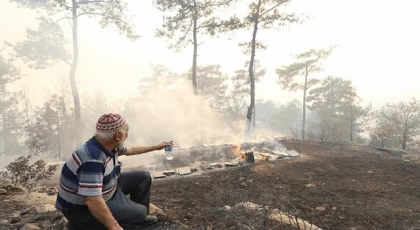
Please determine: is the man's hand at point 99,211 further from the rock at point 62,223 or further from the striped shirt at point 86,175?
the rock at point 62,223

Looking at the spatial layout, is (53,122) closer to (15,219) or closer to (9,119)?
(9,119)

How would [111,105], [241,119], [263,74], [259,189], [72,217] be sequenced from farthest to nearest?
[111,105] → [241,119] → [263,74] → [259,189] → [72,217]

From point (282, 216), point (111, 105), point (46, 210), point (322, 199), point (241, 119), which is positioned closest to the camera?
point (282, 216)

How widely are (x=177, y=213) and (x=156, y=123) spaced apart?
30779 mm

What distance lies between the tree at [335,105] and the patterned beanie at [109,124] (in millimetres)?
34160

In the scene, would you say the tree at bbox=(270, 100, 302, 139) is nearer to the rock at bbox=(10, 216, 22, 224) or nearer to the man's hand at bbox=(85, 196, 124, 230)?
the rock at bbox=(10, 216, 22, 224)

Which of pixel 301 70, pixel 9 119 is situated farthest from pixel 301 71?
pixel 9 119

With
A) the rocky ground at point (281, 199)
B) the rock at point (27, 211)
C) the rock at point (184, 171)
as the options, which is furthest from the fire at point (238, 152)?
the rock at point (27, 211)

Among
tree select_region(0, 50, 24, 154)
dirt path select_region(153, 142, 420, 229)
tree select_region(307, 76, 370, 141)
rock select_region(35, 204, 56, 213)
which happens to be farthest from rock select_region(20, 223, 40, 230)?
tree select_region(0, 50, 24, 154)

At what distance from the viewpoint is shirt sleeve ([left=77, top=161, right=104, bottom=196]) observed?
2266 mm

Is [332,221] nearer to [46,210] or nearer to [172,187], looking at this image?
[172,187]

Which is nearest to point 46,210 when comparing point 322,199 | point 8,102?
point 322,199

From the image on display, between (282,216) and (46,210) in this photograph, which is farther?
(46,210)

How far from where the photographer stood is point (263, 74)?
109 ft
